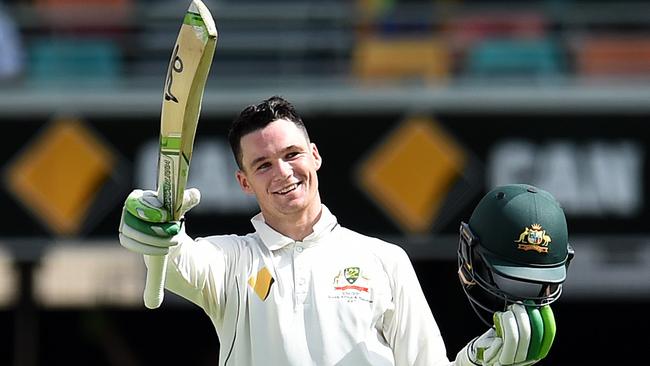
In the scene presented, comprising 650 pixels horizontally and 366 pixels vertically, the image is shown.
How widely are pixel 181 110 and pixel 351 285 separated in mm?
677

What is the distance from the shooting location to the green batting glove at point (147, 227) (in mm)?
3480

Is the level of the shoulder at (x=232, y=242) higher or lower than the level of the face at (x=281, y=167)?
lower

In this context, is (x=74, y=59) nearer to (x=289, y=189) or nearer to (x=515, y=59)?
(x=515, y=59)

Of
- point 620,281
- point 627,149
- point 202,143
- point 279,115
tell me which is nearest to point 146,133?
point 202,143

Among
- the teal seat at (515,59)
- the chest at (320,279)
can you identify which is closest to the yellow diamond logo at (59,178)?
the teal seat at (515,59)

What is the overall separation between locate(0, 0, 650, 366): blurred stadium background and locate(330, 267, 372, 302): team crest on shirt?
183 inches

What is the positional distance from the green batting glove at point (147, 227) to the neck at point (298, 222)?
1.32 feet

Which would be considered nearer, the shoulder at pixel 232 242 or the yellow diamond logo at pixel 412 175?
the shoulder at pixel 232 242

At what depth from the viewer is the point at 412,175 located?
8453 mm

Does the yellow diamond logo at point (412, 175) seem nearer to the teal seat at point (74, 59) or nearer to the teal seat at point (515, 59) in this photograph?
the teal seat at point (515, 59)

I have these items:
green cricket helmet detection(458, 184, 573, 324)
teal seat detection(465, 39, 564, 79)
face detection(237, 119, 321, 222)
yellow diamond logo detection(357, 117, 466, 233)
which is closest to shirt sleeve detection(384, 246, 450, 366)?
green cricket helmet detection(458, 184, 573, 324)

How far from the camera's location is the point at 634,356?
11773 millimetres

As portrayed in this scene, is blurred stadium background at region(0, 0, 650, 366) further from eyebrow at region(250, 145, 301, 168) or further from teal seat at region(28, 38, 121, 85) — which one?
eyebrow at region(250, 145, 301, 168)

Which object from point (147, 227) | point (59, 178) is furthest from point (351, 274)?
point (59, 178)
